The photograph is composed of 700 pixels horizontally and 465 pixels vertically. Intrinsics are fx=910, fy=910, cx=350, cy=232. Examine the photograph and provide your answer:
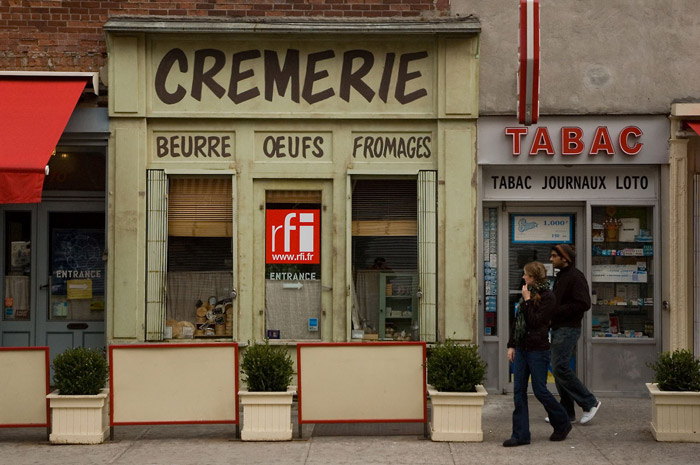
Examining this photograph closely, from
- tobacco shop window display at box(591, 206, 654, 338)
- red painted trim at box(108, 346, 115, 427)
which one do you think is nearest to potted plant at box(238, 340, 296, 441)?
red painted trim at box(108, 346, 115, 427)

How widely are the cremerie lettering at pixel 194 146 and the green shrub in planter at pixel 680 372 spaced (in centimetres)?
557

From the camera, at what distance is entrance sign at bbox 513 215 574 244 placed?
11.5 meters

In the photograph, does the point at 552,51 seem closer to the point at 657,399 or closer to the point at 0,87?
the point at 657,399

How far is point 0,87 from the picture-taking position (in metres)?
10.7

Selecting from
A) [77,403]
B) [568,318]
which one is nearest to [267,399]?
[77,403]

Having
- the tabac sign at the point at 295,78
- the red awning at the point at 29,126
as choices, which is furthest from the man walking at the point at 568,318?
the red awning at the point at 29,126

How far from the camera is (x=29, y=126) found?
1010 centimetres

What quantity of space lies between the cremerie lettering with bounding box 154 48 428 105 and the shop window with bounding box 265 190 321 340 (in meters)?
1.35

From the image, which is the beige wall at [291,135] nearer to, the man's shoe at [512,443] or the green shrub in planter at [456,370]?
the green shrub in planter at [456,370]

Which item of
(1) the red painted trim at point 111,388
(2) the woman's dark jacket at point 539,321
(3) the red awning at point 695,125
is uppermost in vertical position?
(3) the red awning at point 695,125

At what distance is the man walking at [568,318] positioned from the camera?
369 inches

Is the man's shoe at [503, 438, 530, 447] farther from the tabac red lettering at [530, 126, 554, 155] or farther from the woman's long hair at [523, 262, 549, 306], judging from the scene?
the tabac red lettering at [530, 126, 554, 155]

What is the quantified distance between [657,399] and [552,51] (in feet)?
14.7

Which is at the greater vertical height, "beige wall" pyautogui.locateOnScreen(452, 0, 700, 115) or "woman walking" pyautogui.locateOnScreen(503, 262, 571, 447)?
"beige wall" pyautogui.locateOnScreen(452, 0, 700, 115)
